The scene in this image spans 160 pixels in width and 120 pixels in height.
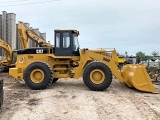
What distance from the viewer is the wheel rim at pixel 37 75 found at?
36.8 feet

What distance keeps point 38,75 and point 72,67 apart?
4.81ft

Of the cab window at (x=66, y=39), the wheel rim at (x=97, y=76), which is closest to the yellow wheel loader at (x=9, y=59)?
the cab window at (x=66, y=39)

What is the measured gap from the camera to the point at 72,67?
1195 cm

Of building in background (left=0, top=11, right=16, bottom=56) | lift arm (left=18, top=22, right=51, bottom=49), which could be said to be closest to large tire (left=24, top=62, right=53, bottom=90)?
lift arm (left=18, top=22, right=51, bottom=49)

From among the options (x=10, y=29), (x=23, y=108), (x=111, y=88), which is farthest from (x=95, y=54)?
(x=10, y=29)

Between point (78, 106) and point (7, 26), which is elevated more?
point (7, 26)

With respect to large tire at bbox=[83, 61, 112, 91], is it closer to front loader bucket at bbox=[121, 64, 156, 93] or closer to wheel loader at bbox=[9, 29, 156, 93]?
wheel loader at bbox=[9, 29, 156, 93]

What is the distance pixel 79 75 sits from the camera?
11.4m

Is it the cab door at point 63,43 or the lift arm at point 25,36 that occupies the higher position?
the lift arm at point 25,36

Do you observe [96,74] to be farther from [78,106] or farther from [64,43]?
[78,106]

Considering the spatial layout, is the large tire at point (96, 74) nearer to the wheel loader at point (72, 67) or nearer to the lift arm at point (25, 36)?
the wheel loader at point (72, 67)

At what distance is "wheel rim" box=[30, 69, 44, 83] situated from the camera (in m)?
11.2

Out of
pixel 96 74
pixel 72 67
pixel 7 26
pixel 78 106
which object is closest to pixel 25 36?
pixel 72 67

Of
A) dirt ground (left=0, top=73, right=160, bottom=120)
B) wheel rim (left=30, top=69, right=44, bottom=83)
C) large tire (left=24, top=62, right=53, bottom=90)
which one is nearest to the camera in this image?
dirt ground (left=0, top=73, right=160, bottom=120)
